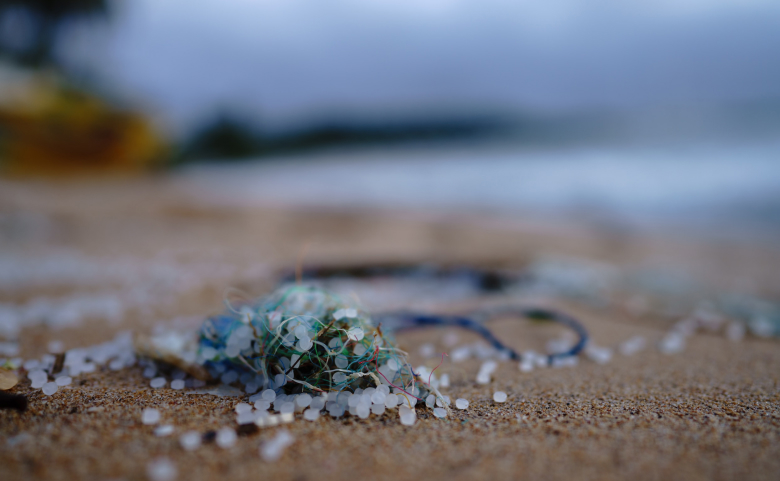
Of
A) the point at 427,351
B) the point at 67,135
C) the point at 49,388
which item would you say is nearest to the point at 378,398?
the point at 427,351

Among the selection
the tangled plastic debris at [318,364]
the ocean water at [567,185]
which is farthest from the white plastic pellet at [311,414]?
the ocean water at [567,185]

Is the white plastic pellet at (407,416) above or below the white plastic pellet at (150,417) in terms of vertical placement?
above

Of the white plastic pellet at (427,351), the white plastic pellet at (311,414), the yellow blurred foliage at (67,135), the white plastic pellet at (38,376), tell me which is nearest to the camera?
the white plastic pellet at (311,414)

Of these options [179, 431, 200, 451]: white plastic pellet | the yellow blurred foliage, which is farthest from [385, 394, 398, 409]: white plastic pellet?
the yellow blurred foliage

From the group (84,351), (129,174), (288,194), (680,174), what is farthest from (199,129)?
(84,351)

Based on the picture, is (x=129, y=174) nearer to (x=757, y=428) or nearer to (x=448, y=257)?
(x=448, y=257)

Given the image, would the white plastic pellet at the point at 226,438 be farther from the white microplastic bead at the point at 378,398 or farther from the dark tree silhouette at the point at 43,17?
the dark tree silhouette at the point at 43,17

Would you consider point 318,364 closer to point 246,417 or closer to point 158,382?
point 246,417
